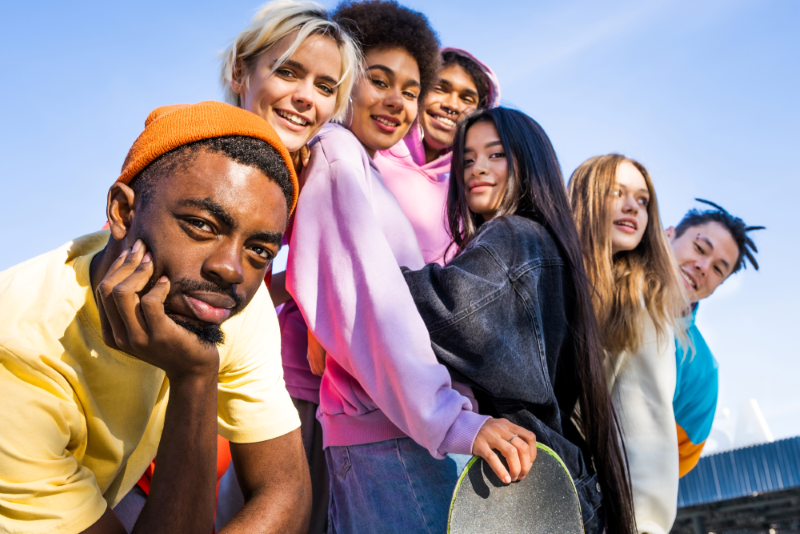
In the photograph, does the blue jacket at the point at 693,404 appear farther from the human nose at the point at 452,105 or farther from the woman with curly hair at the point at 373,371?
the woman with curly hair at the point at 373,371

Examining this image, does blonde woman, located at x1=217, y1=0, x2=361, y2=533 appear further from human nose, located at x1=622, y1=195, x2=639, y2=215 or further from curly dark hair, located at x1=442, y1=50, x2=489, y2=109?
human nose, located at x1=622, y1=195, x2=639, y2=215

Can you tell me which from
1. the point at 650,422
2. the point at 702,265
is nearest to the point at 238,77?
the point at 650,422

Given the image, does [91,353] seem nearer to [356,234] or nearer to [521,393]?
[356,234]

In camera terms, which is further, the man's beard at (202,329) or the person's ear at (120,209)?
the person's ear at (120,209)

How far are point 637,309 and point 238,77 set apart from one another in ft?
7.66

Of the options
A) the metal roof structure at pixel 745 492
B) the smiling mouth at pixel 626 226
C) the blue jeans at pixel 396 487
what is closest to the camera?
the blue jeans at pixel 396 487

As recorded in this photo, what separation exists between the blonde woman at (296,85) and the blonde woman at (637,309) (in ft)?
4.56

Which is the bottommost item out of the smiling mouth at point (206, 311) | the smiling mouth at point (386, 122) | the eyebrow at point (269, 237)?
the smiling mouth at point (206, 311)

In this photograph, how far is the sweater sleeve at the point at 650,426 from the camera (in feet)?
10.1

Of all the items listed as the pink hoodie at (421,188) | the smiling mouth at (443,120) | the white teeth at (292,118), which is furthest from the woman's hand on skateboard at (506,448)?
the smiling mouth at (443,120)

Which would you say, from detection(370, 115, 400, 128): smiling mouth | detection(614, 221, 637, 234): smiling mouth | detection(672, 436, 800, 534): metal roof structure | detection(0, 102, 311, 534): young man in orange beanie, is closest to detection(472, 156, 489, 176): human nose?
detection(370, 115, 400, 128): smiling mouth

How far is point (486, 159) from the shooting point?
305 cm

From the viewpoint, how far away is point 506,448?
2008mm

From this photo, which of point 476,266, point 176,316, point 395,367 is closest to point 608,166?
point 476,266
